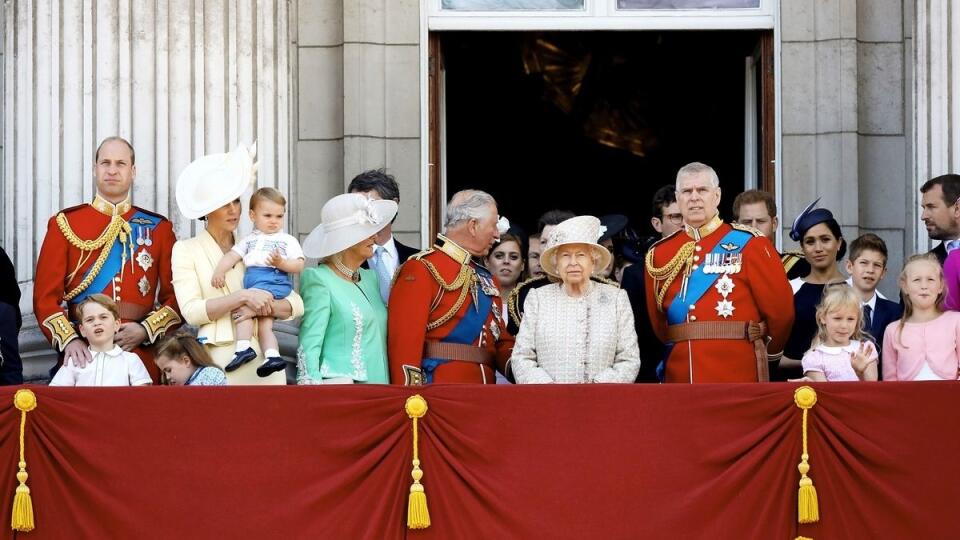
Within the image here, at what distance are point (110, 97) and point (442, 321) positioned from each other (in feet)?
9.08

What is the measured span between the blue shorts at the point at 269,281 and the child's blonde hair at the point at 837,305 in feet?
8.02

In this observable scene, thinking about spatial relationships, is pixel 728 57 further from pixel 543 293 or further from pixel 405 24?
pixel 543 293

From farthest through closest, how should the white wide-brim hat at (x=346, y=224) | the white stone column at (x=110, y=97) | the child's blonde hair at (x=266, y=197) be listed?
the white stone column at (x=110, y=97) < the white wide-brim hat at (x=346, y=224) < the child's blonde hair at (x=266, y=197)

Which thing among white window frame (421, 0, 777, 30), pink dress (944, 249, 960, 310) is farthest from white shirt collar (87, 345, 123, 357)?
pink dress (944, 249, 960, 310)

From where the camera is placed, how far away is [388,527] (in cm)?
835

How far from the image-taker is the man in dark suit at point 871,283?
9.44m

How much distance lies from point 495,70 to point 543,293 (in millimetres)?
7817

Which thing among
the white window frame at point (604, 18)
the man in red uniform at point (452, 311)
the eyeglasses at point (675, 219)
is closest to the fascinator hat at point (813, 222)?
the eyeglasses at point (675, 219)

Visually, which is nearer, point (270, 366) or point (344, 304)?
point (270, 366)

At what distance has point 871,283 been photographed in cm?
955

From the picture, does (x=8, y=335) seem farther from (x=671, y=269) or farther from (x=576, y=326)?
(x=671, y=269)

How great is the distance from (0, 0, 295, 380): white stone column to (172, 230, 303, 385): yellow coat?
164cm

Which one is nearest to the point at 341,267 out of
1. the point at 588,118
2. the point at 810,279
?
the point at 810,279

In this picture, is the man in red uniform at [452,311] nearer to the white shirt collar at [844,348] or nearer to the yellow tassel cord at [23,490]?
the white shirt collar at [844,348]
